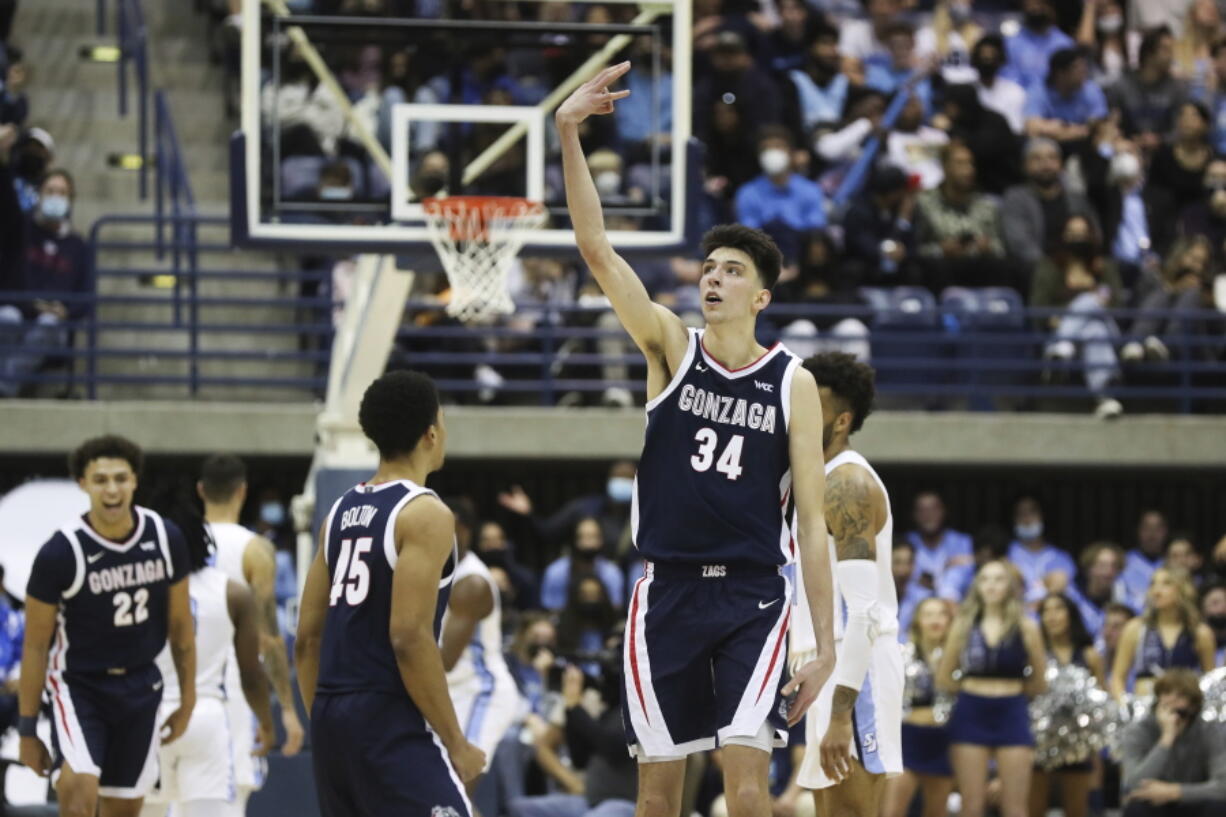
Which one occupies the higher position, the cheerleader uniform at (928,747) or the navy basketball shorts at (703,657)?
the navy basketball shorts at (703,657)

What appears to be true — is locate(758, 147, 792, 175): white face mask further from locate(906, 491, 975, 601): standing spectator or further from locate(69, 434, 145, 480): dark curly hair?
locate(69, 434, 145, 480): dark curly hair

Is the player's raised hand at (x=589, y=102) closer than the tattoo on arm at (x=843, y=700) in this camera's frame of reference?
Yes

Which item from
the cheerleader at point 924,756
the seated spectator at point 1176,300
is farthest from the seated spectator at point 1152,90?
the cheerleader at point 924,756

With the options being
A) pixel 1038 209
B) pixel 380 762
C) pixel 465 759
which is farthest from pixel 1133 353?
pixel 380 762

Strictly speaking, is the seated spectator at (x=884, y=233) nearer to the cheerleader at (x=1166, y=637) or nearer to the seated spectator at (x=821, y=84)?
the seated spectator at (x=821, y=84)

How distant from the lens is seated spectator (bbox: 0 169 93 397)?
1720 centimetres

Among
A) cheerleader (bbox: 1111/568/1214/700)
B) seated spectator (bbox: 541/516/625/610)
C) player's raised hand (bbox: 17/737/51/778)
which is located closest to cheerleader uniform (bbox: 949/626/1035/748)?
cheerleader (bbox: 1111/568/1214/700)

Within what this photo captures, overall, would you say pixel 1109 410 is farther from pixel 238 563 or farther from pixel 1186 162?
pixel 238 563

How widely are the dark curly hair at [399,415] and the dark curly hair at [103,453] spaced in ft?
7.77

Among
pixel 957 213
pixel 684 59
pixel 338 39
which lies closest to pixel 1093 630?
pixel 957 213

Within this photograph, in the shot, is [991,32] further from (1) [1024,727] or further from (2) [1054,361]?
(1) [1024,727]

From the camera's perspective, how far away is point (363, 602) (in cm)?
613

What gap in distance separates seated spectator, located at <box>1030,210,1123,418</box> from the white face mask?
2343 mm

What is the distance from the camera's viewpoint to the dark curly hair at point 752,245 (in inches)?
262
